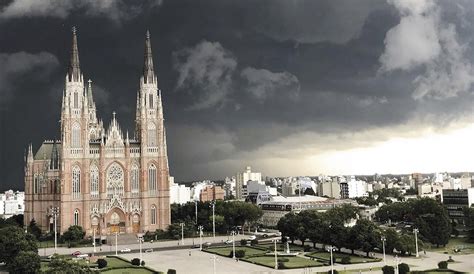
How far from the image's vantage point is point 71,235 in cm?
9988

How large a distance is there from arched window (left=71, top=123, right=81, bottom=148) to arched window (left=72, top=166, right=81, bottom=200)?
4.55 m

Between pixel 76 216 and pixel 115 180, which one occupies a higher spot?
pixel 115 180

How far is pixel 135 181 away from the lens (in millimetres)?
113250

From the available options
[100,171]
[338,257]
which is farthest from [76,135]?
[338,257]

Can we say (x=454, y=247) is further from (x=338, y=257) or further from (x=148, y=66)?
(x=148, y=66)

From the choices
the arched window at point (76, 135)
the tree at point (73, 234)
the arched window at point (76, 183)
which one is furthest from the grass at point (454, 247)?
the arched window at point (76, 135)

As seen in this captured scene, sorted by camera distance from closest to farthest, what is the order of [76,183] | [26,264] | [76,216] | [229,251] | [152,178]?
[26,264], [229,251], [76,216], [76,183], [152,178]

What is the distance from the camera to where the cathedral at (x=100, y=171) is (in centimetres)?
10756

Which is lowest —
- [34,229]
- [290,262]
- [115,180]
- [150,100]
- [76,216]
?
[290,262]

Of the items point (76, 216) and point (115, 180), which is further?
point (115, 180)

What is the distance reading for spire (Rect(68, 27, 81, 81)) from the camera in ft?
364

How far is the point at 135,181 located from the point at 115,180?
4.11 meters

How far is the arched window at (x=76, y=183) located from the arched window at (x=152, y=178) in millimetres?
14118

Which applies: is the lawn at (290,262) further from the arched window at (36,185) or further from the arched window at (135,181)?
the arched window at (36,185)
